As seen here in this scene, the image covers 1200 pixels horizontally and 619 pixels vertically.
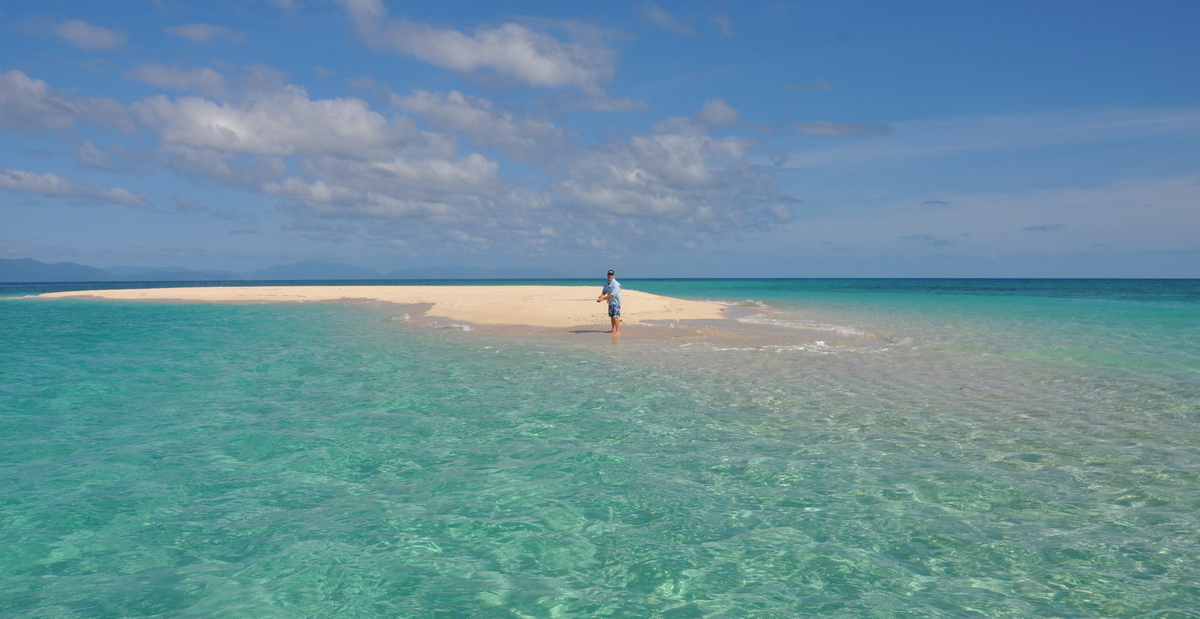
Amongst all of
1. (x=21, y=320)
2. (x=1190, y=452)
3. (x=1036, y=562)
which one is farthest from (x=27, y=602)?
(x=21, y=320)

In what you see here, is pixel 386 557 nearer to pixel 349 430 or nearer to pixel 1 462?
pixel 349 430

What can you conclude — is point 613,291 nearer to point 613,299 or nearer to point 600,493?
point 613,299

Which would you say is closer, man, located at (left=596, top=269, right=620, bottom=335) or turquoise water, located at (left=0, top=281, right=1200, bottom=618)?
turquoise water, located at (left=0, top=281, right=1200, bottom=618)

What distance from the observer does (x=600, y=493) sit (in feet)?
27.1

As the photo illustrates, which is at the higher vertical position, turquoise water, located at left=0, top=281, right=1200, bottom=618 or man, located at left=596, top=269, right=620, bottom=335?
man, located at left=596, top=269, right=620, bottom=335

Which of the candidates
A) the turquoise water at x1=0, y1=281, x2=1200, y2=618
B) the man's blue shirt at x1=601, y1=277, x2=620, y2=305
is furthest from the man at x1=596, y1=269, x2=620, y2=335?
the turquoise water at x1=0, y1=281, x2=1200, y2=618

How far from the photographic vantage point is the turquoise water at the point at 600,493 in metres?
5.80

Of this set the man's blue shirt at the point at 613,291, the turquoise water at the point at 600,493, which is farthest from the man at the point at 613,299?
the turquoise water at the point at 600,493

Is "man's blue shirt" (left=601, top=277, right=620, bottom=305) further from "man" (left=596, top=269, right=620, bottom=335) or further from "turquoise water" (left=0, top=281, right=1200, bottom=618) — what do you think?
"turquoise water" (left=0, top=281, right=1200, bottom=618)

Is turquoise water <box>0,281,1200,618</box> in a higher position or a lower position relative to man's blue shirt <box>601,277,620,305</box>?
lower

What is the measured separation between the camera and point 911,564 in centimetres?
628

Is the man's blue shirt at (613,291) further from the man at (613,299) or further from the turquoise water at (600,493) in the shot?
the turquoise water at (600,493)

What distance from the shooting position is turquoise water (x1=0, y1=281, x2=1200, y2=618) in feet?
19.0

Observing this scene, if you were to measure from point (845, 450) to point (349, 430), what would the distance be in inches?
345
